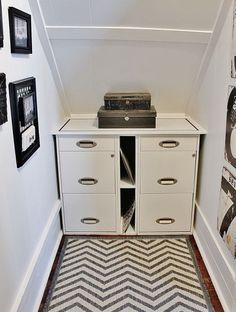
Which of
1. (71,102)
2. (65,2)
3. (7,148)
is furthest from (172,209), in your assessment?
(65,2)

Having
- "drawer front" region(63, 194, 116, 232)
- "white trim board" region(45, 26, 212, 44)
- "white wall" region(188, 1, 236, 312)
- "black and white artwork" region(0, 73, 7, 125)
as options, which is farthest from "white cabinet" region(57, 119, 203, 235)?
"black and white artwork" region(0, 73, 7, 125)

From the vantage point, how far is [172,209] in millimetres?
2223

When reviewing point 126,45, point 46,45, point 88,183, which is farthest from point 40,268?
point 126,45

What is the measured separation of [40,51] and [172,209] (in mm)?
1341

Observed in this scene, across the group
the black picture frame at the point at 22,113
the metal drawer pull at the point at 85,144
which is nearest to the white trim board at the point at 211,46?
the metal drawer pull at the point at 85,144

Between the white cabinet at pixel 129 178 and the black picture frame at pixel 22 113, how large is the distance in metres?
0.49

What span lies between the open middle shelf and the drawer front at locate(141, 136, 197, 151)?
19 centimetres

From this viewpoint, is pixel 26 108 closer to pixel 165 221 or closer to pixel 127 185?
pixel 127 185

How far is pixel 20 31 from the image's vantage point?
55.9 inches

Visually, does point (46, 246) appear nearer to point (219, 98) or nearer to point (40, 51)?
point (40, 51)

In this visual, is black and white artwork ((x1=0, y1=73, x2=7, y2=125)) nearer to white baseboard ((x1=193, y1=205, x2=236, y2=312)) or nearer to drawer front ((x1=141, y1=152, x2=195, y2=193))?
drawer front ((x1=141, y1=152, x2=195, y2=193))

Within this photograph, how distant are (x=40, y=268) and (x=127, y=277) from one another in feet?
1.67

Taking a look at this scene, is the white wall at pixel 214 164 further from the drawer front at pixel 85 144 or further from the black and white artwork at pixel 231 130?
the drawer front at pixel 85 144

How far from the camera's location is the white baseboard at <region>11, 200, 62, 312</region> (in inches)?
56.5
